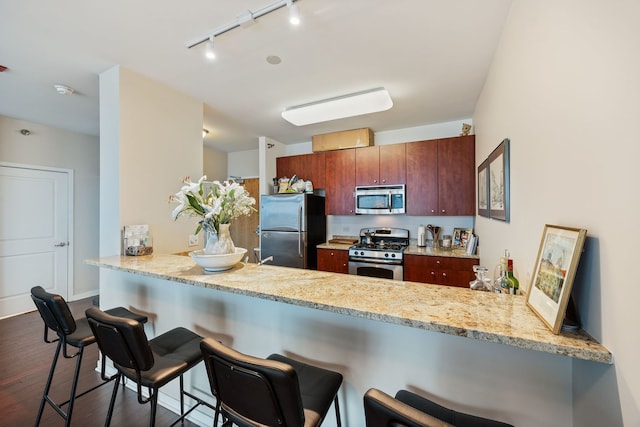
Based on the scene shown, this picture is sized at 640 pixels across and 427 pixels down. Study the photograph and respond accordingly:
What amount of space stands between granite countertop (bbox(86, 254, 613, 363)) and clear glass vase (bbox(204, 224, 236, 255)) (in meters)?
0.14

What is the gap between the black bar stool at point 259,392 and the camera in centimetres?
79

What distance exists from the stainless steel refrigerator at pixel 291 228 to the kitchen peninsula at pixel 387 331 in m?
1.99

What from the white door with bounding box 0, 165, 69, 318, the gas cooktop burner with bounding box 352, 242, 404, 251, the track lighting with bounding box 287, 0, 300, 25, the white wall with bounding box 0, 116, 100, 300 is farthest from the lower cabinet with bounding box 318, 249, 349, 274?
the white door with bounding box 0, 165, 69, 318

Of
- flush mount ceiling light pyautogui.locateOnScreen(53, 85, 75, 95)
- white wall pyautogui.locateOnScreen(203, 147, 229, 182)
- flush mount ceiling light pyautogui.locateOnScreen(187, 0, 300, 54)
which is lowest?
white wall pyautogui.locateOnScreen(203, 147, 229, 182)

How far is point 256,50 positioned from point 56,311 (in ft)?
7.00

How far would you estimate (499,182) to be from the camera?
189 cm

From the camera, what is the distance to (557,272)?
2.84 ft

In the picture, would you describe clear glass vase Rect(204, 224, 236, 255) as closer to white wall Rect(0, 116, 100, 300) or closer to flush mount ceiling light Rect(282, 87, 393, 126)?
flush mount ceiling light Rect(282, 87, 393, 126)

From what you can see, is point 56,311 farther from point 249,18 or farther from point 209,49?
point 249,18

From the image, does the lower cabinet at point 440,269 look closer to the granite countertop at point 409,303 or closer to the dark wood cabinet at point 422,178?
the dark wood cabinet at point 422,178

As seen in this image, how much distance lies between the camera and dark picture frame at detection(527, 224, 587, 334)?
0.78 meters

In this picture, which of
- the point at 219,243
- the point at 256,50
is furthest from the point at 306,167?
the point at 219,243

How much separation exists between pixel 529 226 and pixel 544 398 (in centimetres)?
76

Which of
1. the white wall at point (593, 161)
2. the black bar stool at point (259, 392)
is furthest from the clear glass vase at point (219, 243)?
the white wall at point (593, 161)
